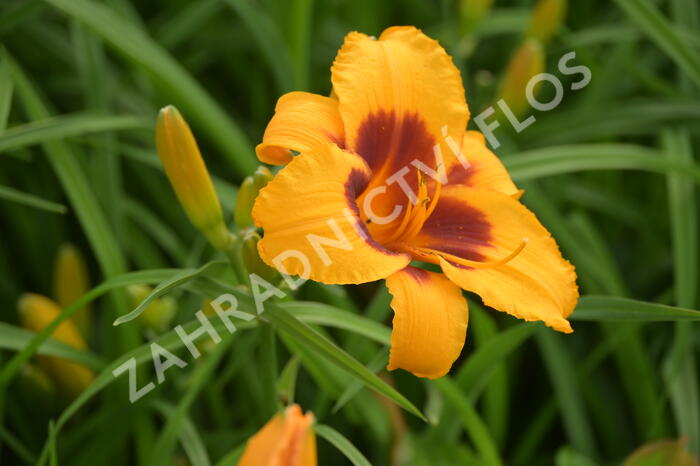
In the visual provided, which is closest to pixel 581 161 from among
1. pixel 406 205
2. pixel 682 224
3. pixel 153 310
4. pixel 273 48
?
pixel 682 224

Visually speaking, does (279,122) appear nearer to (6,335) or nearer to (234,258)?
(234,258)

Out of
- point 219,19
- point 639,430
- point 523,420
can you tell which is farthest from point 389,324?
point 219,19

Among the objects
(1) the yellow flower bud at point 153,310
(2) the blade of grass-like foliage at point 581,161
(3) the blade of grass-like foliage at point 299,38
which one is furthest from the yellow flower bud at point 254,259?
(3) the blade of grass-like foliage at point 299,38

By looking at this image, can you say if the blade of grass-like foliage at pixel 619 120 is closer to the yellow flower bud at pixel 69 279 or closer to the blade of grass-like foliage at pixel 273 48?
the blade of grass-like foliage at pixel 273 48

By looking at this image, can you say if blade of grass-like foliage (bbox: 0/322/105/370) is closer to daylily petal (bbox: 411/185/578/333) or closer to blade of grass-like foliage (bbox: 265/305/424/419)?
blade of grass-like foliage (bbox: 265/305/424/419)

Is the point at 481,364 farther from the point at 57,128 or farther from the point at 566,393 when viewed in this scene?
the point at 57,128

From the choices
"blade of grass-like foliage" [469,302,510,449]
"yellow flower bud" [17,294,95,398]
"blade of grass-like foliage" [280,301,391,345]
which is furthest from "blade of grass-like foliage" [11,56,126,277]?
"blade of grass-like foliage" [469,302,510,449]
